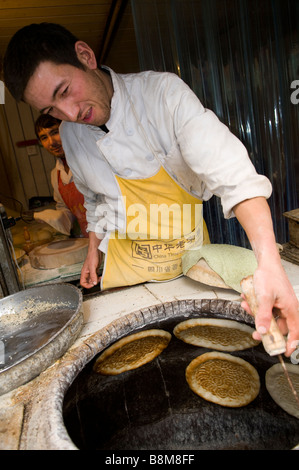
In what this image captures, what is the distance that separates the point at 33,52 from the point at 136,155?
618mm

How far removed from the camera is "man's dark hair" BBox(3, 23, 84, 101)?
4.06 ft

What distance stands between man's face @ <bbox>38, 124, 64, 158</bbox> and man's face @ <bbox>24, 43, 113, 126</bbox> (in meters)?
1.91

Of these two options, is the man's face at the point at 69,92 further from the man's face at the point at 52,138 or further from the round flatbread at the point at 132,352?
the man's face at the point at 52,138

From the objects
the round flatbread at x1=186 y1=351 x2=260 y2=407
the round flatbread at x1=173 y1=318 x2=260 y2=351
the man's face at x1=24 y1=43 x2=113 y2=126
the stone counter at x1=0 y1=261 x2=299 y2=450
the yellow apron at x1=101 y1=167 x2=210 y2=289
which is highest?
the man's face at x1=24 y1=43 x2=113 y2=126

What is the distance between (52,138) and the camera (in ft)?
10.7

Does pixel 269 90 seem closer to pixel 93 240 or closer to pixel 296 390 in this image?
pixel 93 240

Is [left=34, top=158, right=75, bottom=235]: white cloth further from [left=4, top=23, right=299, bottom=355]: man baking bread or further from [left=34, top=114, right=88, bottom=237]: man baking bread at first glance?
[left=4, top=23, right=299, bottom=355]: man baking bread

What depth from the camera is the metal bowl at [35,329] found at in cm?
→ 115

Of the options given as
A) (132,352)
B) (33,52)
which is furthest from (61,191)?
(132,352)

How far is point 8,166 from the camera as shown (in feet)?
21.3

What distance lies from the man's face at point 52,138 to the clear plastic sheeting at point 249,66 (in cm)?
131

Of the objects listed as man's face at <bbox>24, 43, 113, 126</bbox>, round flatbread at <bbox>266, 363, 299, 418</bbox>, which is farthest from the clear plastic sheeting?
round flatbread at <bbox>266, 363, 299, 418</bbox>

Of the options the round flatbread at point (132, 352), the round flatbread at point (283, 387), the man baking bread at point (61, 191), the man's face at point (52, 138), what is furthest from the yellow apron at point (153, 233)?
the man's face at point (52, 138)
